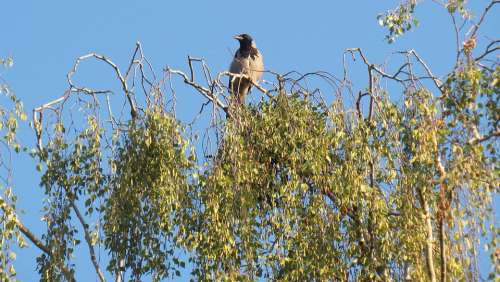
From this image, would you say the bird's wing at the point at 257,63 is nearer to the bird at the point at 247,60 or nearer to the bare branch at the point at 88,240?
the bird at the point at 247,60

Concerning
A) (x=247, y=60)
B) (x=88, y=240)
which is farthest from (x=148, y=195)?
(x=247, y=60)

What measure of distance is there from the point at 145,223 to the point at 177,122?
66 cm

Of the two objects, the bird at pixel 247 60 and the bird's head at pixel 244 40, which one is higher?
the bird's head at pixel 244 40

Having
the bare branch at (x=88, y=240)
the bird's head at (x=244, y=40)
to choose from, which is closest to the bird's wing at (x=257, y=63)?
the bird's head at (x=244, y=40)

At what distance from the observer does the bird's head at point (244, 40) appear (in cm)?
1091

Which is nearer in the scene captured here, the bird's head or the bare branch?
the bare branch

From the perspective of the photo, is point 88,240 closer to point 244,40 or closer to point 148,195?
point 148,195

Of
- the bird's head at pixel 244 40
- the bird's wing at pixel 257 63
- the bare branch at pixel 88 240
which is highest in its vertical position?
the bird's head at pixel 244 40

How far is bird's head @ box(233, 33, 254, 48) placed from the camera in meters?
10.9

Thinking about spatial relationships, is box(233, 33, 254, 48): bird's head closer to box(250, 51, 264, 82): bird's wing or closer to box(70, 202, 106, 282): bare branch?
box(250, 51, 264, 82): bird's wing

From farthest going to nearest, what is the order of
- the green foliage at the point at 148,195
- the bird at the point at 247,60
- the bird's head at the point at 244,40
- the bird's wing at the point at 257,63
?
1. the bird's head at the point at 244,40
2. the bird's wing at the point at 257,63
3. the bird at the point at 247,60
4. the green foliage at the point at 148,195

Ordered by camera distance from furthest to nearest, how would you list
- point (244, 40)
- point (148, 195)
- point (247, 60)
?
point (244, 40)
point (247, 60)
point (148, 195)

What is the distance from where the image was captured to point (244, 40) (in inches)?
436

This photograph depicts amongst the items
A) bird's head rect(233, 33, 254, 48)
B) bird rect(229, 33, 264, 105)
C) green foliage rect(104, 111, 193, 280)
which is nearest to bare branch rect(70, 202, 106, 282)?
green foliage rect(104, 111, 193, 280)
